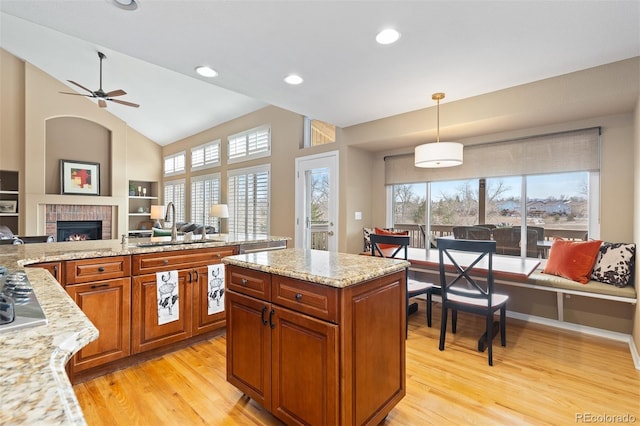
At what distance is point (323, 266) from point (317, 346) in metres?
0.43

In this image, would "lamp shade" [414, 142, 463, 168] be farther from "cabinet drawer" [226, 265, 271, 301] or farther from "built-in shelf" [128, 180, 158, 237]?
"built-in shelf" [128, 180, 158, 237]

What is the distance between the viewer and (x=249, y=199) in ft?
20.3

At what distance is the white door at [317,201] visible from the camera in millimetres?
4754

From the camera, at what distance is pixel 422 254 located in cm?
377

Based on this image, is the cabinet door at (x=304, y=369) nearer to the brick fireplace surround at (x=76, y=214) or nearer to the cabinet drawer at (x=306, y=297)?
the cabinet drawer at (x=306, y=297)

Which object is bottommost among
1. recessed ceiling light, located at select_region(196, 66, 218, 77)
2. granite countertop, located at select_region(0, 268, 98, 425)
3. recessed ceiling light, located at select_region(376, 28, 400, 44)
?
granite countertop, located at select_region(0, 268, 98, 425)

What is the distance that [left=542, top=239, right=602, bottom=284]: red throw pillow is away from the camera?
9.65 feet

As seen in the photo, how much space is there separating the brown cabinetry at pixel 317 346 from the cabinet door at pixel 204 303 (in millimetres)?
945

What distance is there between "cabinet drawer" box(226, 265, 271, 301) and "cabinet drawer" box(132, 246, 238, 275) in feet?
2.85

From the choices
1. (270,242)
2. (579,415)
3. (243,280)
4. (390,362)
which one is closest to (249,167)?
(270,242)

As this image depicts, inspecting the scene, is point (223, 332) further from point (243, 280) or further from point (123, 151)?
point (123, 151)

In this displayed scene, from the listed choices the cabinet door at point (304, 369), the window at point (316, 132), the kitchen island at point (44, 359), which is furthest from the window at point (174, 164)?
the cabinet door at point (304, 369)

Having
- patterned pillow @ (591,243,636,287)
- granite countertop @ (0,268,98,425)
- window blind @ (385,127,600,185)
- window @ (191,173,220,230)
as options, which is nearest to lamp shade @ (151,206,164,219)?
window @ (191,173,220,230)

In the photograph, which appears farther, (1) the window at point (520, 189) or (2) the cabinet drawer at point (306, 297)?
(1) the window at point (520, 189)
